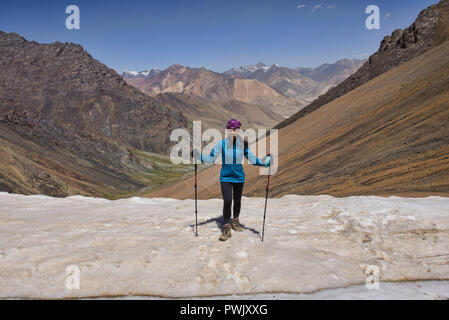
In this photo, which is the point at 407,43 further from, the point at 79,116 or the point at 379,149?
the point at 79,116

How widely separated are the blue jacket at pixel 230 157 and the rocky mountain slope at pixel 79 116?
44.7 m

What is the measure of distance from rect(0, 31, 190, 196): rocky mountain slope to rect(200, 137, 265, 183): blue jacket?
44.7 metres

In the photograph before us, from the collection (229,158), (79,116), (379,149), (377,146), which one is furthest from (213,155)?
(79,116)

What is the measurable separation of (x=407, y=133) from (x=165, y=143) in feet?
313

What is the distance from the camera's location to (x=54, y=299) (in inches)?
170

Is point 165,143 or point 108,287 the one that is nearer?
point 108,287

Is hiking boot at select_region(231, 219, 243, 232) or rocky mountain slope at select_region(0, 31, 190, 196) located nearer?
hiking boot at select_region(231, 219, 243, 232)

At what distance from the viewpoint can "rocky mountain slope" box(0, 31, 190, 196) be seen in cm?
5784

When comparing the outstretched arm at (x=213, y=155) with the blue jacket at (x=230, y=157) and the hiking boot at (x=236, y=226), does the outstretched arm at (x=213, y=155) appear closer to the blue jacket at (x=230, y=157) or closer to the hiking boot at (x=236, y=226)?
the blue jacket at (x=230, y=157)

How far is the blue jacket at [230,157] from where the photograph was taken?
5930 millimetres

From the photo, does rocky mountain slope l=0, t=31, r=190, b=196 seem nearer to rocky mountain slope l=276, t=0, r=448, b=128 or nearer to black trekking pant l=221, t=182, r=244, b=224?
rocky mountain slope l=276, t=0, r=448, b=128

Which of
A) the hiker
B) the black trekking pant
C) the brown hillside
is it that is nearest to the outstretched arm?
the hiker
